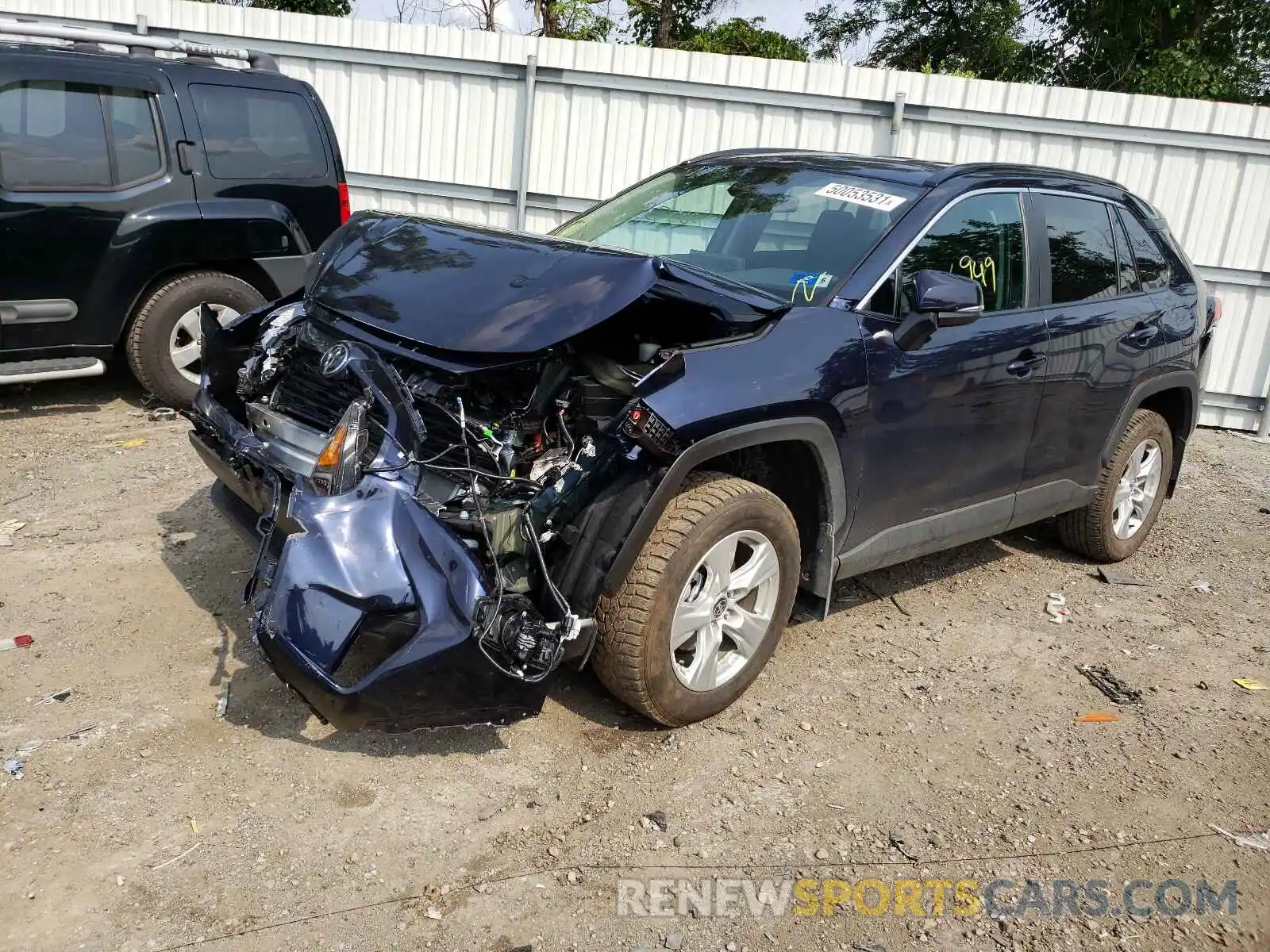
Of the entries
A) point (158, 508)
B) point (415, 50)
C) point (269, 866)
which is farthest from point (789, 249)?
point (415, 50)

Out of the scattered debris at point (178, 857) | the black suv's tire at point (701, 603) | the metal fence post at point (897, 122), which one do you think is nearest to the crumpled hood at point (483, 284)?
the black suv's tire at point (701, 603)

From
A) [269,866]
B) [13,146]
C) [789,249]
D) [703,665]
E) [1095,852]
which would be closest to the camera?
[269,866]

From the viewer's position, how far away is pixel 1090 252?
4.83 m

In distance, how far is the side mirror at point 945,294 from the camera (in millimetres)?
3625

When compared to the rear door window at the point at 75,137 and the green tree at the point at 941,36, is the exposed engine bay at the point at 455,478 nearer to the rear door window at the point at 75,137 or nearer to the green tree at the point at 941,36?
the rear door window at the point at 75,137

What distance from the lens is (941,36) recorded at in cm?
1858

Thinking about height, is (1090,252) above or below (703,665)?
above

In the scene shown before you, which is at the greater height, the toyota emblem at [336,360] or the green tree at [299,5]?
the green tree at [299,5]

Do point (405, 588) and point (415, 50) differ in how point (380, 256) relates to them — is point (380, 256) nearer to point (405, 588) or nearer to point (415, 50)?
point (405, 588)

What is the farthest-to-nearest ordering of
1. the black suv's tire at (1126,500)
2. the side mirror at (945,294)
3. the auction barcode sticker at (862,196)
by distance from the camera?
the black suv's tire at (1126,500) → the auction barcode sticker at (862,196) → the side mirror at (945,294)

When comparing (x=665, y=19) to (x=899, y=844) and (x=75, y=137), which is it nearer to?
(x=75, y=137)

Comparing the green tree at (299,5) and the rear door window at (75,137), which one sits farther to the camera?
the green tree at (299,5)

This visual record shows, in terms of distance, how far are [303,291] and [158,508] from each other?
1693mm

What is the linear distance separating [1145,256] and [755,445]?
114 inches
